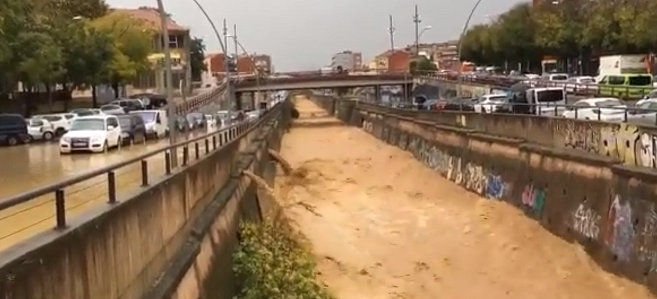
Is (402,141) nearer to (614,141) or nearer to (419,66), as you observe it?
(614,141)

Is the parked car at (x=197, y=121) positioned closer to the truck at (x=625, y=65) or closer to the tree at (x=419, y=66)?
the truck at (x=625, y=65)

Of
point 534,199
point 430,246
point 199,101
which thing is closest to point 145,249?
point 430,246

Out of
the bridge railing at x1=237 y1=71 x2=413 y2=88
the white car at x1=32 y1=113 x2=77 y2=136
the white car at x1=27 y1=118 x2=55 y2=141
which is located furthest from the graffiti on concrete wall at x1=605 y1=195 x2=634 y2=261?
the bridge railing at x1=237 y1=71 x2=413 y2=88

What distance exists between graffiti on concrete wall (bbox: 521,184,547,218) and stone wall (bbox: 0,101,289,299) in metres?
9.99

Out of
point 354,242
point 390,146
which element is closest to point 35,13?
point 390,146

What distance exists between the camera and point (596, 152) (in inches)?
1052

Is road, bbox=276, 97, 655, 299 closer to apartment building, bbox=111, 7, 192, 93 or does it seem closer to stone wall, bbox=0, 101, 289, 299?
stone wall, bbox=0, 101, 289, 299

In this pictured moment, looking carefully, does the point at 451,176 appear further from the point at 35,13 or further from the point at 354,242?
the point at 35,13

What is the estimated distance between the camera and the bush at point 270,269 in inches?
650

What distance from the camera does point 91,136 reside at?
133 feet

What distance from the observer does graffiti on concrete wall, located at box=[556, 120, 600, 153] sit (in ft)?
89.7

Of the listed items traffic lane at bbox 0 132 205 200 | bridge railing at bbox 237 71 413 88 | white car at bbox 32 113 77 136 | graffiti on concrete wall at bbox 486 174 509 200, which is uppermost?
bridge railing at bbox 237 71 413 88

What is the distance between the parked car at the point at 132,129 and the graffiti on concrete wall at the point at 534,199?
23.5 meters

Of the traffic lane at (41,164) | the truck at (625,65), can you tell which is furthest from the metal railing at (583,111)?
the truck at (625,65)
